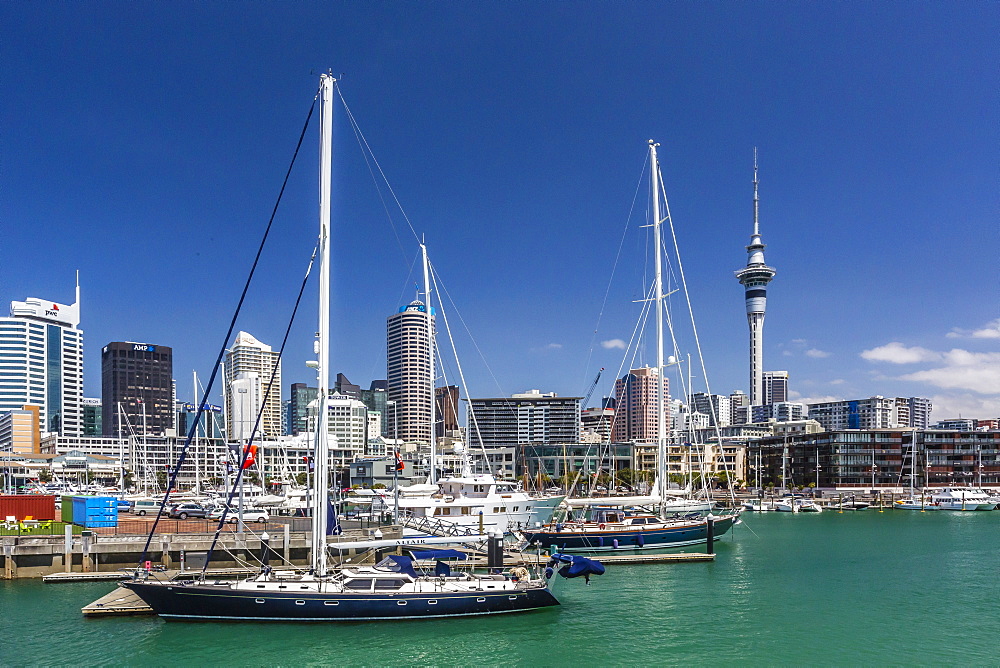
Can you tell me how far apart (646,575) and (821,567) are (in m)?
13.8

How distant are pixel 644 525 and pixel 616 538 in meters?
2.49

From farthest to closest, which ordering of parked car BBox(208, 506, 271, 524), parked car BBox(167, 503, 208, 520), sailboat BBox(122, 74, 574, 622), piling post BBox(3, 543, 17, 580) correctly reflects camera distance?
parked car BBox(167, 503, 208, 520), parked car BBox(208, 506, 271, 524), piling post BBox(3, 543, 17, 580), sailboat BBox(122, 74, 574, 622)

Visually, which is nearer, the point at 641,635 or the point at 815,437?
the point at 641,635

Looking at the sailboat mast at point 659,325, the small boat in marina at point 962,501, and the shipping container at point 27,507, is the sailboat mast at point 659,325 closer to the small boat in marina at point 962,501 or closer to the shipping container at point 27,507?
the shipping container at point 27,507

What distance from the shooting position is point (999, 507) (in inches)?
4722

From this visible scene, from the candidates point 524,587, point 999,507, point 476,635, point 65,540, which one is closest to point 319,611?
point 476,635

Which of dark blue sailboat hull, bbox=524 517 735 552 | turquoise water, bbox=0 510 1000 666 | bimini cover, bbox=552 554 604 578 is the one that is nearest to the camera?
turquoise water, bbox=0 510 1000 666

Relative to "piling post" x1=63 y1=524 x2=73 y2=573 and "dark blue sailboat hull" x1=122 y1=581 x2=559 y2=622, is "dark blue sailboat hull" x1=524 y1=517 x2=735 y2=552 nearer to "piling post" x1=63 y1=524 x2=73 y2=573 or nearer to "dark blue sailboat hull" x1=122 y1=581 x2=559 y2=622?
"dark blue sailboat hull" x1=122 y1=581 x2=559 y2=622

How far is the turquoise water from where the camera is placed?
28.6 metres

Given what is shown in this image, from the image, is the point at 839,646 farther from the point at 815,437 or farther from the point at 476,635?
the point at 815,437

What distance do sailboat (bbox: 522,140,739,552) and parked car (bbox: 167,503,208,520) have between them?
95.0 ft

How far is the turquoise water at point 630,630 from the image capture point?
2862 centimetres

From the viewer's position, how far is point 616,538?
53.2 metres

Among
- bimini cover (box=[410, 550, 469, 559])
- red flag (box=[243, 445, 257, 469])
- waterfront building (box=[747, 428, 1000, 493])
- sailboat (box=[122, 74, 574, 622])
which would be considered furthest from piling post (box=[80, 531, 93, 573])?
waterfront building (box=[747, 428, 1000, 493])
